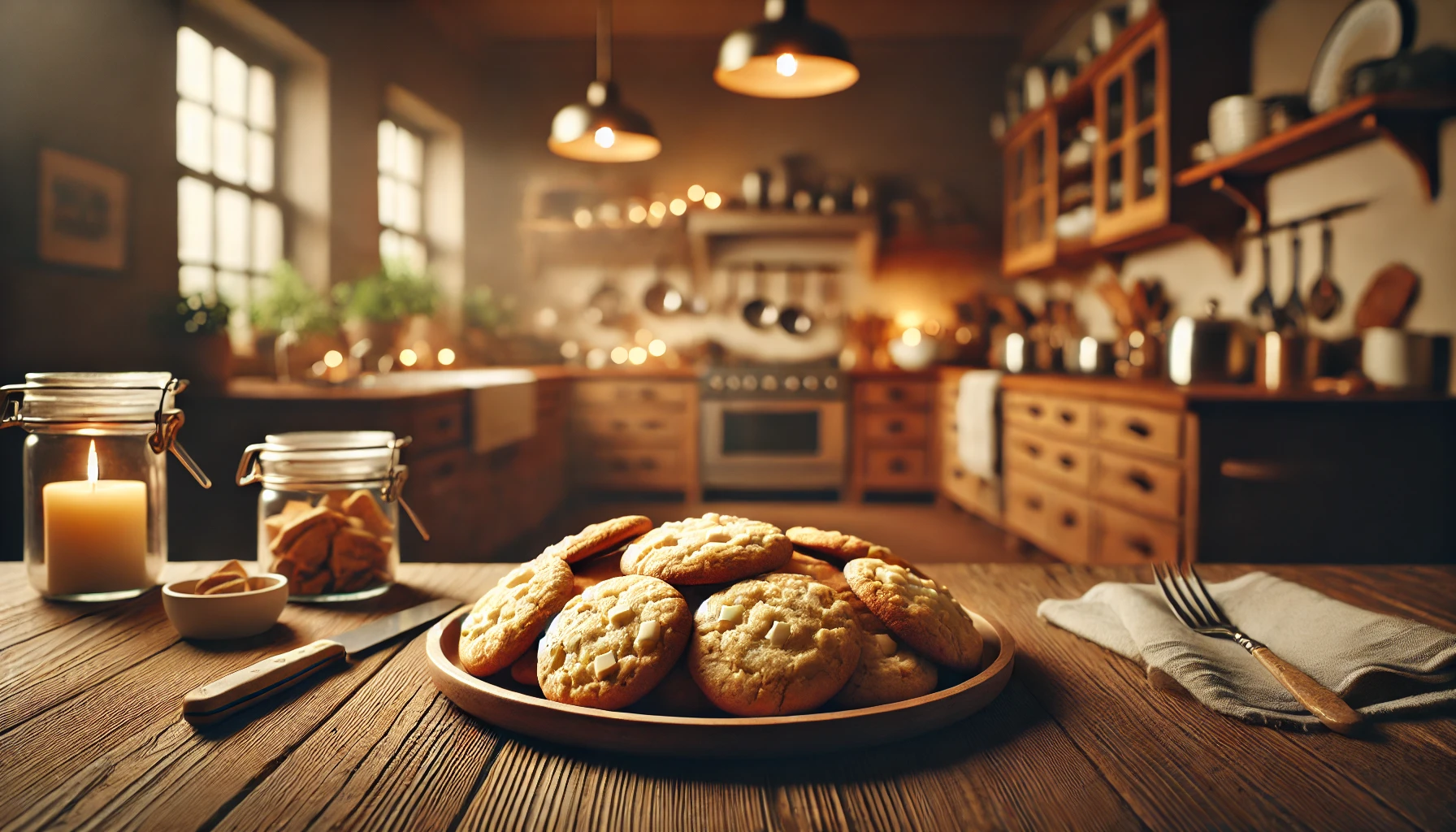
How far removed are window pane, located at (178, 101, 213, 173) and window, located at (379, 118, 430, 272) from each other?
125 centimetres

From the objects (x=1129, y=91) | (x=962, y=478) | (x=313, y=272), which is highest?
(x=1129, y=91)

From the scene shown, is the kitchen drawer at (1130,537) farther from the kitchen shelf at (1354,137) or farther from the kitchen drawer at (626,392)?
the kitchen drawer at (626,392)

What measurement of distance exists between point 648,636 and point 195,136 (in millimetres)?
3867

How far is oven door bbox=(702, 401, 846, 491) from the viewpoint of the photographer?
17.4 feet

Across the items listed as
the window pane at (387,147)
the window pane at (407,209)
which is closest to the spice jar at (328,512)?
the window pane at (387,147)

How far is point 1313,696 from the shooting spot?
55 cm

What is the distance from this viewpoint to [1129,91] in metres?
3.66

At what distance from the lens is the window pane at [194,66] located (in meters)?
3.41

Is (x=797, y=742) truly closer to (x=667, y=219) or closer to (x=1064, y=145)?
(x=1064, y=145)

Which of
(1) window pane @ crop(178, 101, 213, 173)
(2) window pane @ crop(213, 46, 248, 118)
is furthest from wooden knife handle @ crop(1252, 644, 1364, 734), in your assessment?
(2) window pane @ crop(213, 46, 248, 118)

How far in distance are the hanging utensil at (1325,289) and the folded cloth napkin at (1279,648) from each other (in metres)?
2.66

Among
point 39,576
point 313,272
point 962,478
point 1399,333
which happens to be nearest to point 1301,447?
point 1399,333

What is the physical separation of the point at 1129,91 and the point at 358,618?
3873 millimetres

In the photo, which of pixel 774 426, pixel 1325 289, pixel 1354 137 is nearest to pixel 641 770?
pixel 1354 137
